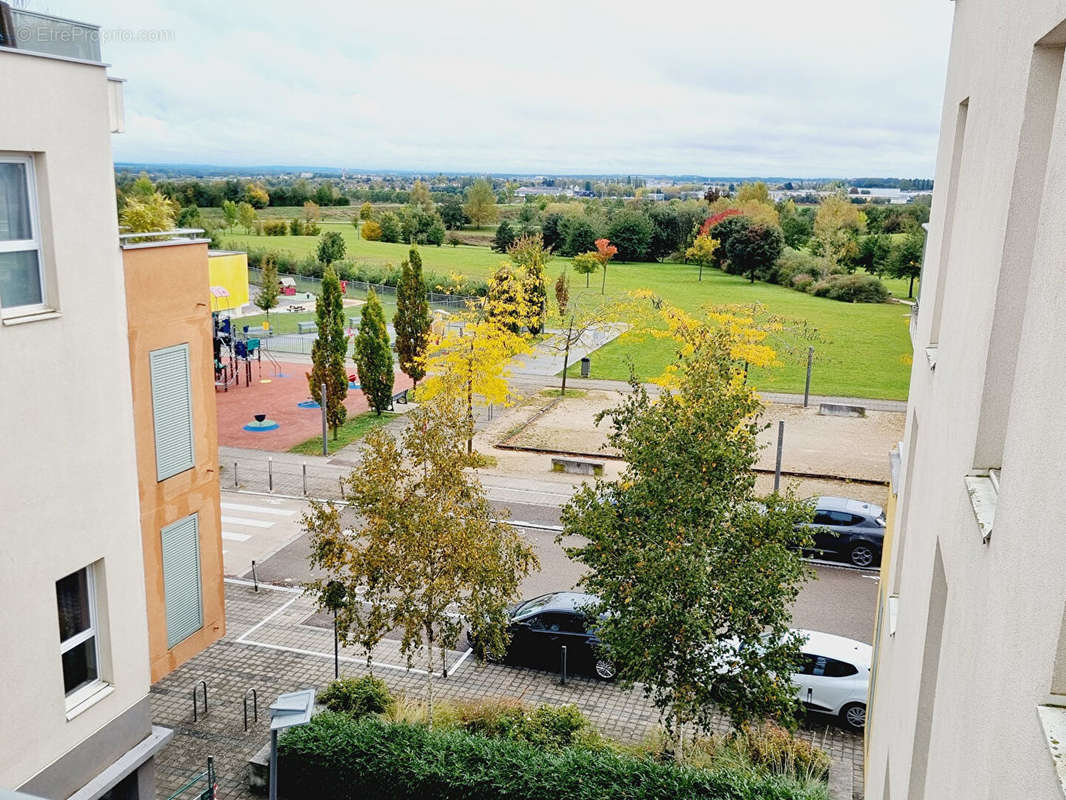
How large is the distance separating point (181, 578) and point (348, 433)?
15769mm

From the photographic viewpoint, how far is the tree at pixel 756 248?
71.5m

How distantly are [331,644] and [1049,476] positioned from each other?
637 inches

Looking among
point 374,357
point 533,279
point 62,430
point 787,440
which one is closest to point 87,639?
point 62,430

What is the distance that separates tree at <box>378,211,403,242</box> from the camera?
10294 cm

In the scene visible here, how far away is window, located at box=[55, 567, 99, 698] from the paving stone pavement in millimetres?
4198

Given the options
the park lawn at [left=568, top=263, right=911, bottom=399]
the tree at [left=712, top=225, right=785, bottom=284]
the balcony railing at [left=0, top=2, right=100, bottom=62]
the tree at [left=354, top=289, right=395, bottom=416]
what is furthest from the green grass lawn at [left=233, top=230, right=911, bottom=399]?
the balcony railing at [left=0, top=2, right=100, bottom=62]

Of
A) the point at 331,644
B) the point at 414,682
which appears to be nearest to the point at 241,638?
the point at 331,644

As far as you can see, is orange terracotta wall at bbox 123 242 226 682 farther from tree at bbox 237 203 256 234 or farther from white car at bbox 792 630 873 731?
tree at bbox 237 203 256 234

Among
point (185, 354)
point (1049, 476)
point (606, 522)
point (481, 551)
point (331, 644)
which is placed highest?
point (1049, 476)

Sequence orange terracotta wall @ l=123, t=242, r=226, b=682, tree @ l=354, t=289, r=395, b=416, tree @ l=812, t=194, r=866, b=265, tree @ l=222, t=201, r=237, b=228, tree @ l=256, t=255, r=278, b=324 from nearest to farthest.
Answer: orange terracotta wall @ l=123, t=242, r=226, b=682 → tree @ l=354, t=289, r=395, b=416 → tree @ l=256, t=255, r=278, b=324 → tree @ l=812, t=194, r=866, b=265 → tree @ l=222, t=201, r=237, b=228

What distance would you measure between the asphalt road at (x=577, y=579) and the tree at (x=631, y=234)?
65.1 m

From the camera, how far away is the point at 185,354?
14.1 meters

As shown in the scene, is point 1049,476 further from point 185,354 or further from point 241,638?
point 241,638

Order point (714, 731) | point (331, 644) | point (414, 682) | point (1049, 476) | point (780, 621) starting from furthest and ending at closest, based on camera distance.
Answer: point (331, 644), point (414, 682), point (714, 731), point (780, 621), point (1049, 476)
